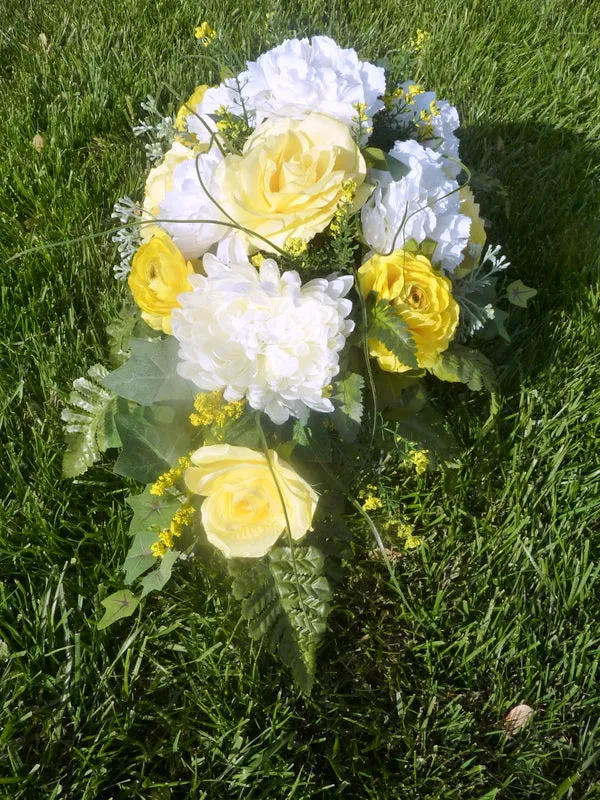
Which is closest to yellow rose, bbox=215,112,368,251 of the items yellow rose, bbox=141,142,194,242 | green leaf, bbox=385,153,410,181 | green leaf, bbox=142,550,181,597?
green leaf, bbox=385,153,410,181

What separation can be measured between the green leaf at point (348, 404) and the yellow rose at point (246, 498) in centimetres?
14

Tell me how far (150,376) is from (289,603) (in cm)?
50

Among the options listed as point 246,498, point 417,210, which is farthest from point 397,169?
point 246,498

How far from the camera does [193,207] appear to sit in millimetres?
1234

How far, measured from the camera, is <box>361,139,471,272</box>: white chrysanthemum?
1227 millimetres

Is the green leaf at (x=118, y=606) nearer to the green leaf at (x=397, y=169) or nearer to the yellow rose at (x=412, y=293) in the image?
the yellow rose at (x=412, y=293)

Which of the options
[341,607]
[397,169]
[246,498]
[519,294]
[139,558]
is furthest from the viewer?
[519,294]

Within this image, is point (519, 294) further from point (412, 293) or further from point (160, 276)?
point (160, 276)

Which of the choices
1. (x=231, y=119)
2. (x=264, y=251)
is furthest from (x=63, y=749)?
(x=231, y=119)

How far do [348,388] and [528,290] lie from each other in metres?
0.71

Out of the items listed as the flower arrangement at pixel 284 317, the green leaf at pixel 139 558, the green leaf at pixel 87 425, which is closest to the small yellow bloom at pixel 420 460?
the flower arrangement at pixel 284 317

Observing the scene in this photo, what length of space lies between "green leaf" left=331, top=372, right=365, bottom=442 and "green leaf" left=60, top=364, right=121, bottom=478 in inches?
21.7

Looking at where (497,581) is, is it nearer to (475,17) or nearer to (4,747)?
(4,747)

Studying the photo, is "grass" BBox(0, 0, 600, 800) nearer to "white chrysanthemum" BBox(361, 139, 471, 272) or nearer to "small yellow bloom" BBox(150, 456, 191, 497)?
"small yellow bloom" BBox(150, 456, 191, 497)
